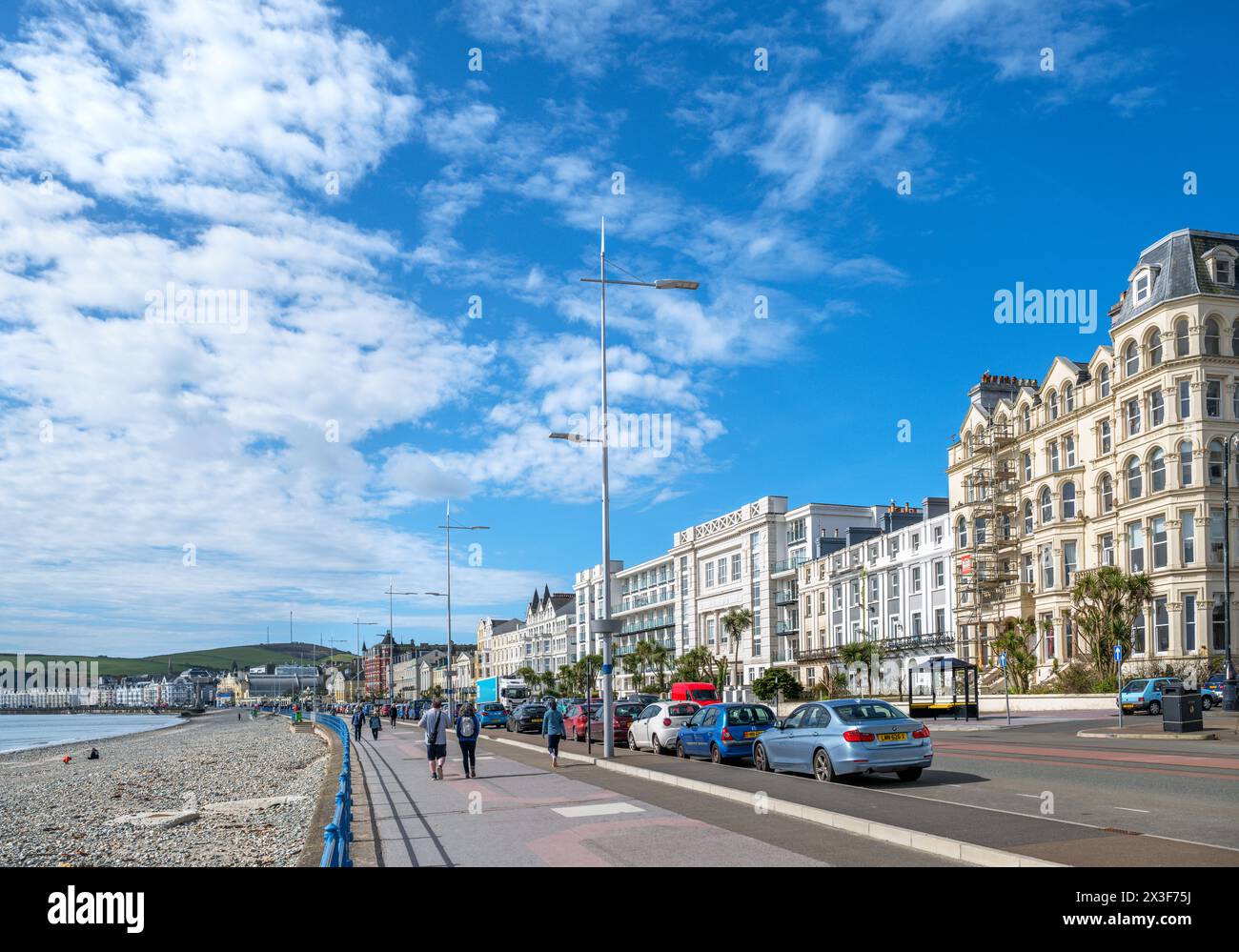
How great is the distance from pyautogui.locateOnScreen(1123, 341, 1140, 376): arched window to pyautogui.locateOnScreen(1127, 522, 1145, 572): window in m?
7.27

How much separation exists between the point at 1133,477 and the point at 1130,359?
568 cm

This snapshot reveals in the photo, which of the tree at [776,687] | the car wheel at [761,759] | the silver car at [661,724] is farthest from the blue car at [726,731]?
the tree at [776,687]

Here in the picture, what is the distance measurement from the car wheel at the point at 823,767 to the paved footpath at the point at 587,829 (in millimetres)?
2513

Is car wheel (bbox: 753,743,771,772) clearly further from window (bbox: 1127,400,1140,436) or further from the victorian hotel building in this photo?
window (bbox: 1127,400,1140,436)

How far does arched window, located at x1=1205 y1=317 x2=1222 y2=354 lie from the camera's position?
47625 mm

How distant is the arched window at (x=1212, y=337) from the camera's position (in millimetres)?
47625

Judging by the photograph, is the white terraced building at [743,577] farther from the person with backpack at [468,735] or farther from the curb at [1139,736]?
the person with backpack at [468,735]

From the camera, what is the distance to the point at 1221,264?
48.7m

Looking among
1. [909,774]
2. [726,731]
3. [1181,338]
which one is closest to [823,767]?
[909,774]
